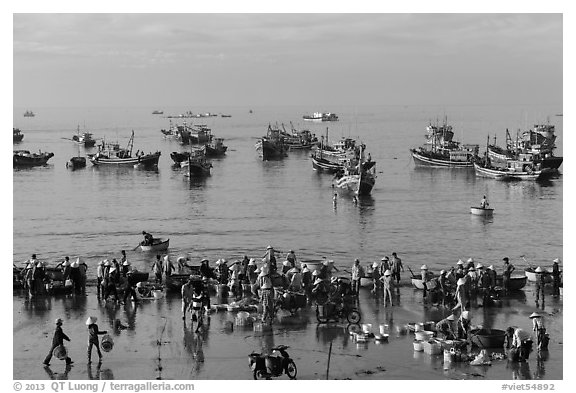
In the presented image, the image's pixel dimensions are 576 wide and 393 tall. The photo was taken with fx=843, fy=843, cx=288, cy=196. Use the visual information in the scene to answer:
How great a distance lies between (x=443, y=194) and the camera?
6284cm

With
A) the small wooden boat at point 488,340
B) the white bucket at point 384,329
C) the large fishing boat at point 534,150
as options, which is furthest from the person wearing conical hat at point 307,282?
the large fishing boat at point 534,150

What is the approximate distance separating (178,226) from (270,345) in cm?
2890

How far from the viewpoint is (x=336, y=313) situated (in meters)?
18.5

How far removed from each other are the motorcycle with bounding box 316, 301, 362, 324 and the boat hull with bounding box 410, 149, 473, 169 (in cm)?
6391

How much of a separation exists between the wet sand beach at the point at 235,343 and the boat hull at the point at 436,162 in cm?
6050

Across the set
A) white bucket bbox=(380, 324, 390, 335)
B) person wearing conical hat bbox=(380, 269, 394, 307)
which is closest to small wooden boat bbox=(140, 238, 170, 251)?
person wearing conical hat bbox=(380, 269, 394, 307)

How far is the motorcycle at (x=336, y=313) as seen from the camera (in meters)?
18.5

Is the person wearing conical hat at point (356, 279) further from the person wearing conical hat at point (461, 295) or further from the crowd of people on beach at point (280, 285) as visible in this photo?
the person wearing conical hat at point (461, 295)

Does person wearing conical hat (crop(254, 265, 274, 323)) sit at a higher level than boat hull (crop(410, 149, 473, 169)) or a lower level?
lower

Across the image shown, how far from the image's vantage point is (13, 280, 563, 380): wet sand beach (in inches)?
596

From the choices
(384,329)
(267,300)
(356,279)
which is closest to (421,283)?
(356,279)

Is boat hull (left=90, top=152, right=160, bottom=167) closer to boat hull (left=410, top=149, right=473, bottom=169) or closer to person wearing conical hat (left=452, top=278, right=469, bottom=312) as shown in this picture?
boat hull (left=410, top=149, right=473, bottom=169)

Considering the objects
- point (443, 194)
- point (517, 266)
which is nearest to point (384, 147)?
point (443, 194)
